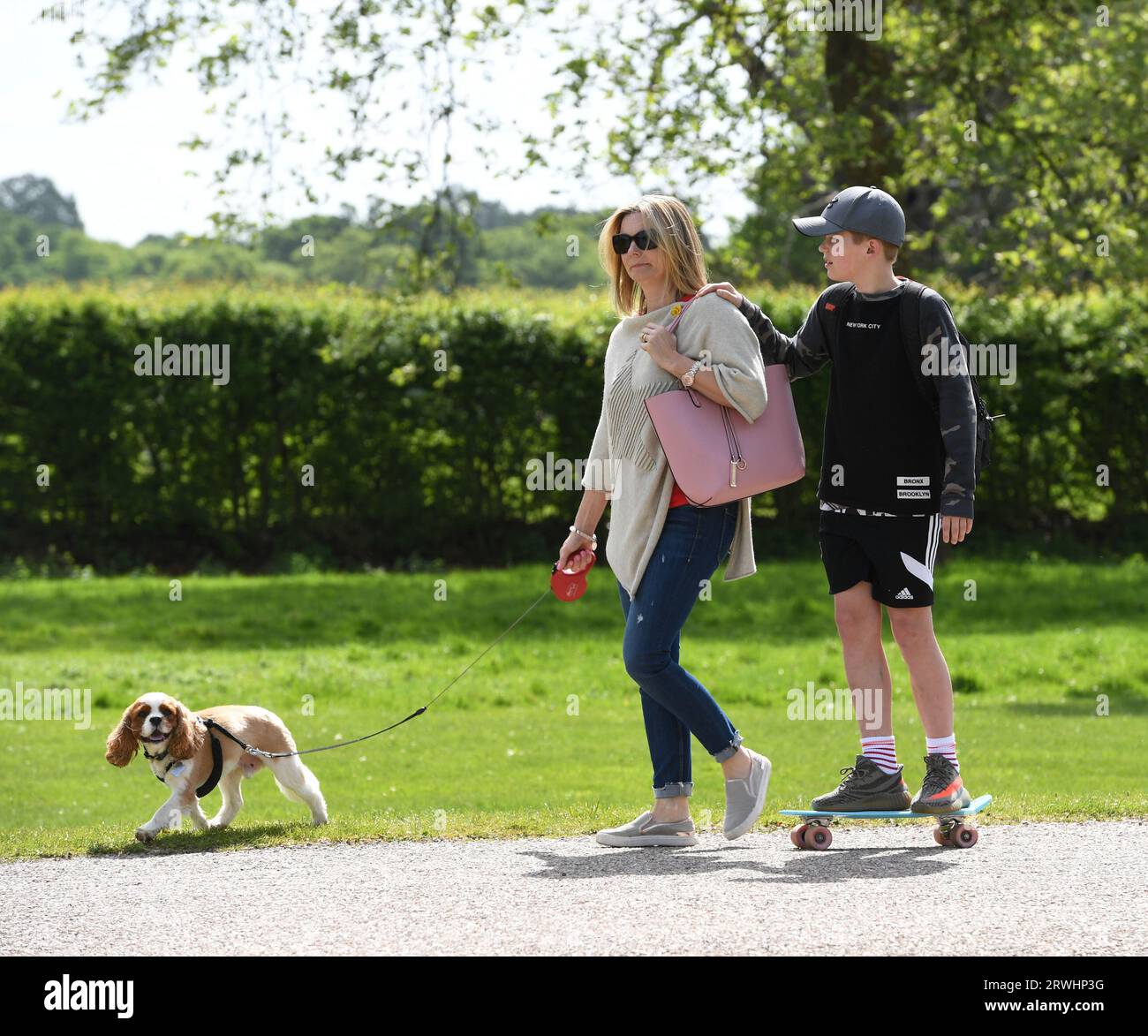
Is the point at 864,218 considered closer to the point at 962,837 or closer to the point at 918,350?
the point at 918,350

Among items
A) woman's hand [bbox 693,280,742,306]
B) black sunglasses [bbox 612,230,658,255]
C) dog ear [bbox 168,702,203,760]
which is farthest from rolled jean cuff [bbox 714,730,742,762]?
dog ear [bbox 168,702,203,760]

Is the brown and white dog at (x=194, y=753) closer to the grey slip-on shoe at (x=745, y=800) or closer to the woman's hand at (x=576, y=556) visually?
the woman's hand at (x=576, y=556)

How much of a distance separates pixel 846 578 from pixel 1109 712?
19.7 ft

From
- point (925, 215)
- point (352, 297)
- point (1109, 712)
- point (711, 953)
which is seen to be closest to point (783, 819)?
point (711, 953)

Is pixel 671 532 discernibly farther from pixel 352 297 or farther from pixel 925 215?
pixel 925 215

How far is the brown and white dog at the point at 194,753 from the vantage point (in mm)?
6527

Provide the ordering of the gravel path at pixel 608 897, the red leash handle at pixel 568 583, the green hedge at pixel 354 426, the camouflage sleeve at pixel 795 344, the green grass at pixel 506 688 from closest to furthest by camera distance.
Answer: the gravel path at pixel 608 897, the camouflage sleeve at pixel 795 344, the red leash handle at pixel 568 583, the green grass at pixel 506 688, the green hedge at pixel 354 426

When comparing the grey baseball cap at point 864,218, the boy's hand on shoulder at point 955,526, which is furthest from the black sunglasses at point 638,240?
the boy's hand on shoulder at point 955,526

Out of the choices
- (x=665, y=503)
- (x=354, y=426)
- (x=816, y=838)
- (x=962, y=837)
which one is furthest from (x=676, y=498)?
(x=354, y=426)

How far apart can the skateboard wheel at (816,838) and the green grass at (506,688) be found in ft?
2.20

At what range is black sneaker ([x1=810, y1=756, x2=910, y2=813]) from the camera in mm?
5875

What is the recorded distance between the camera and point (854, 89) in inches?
672

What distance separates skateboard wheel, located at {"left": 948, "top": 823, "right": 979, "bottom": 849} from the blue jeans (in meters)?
0.88

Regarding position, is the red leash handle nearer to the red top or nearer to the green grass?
the red top
